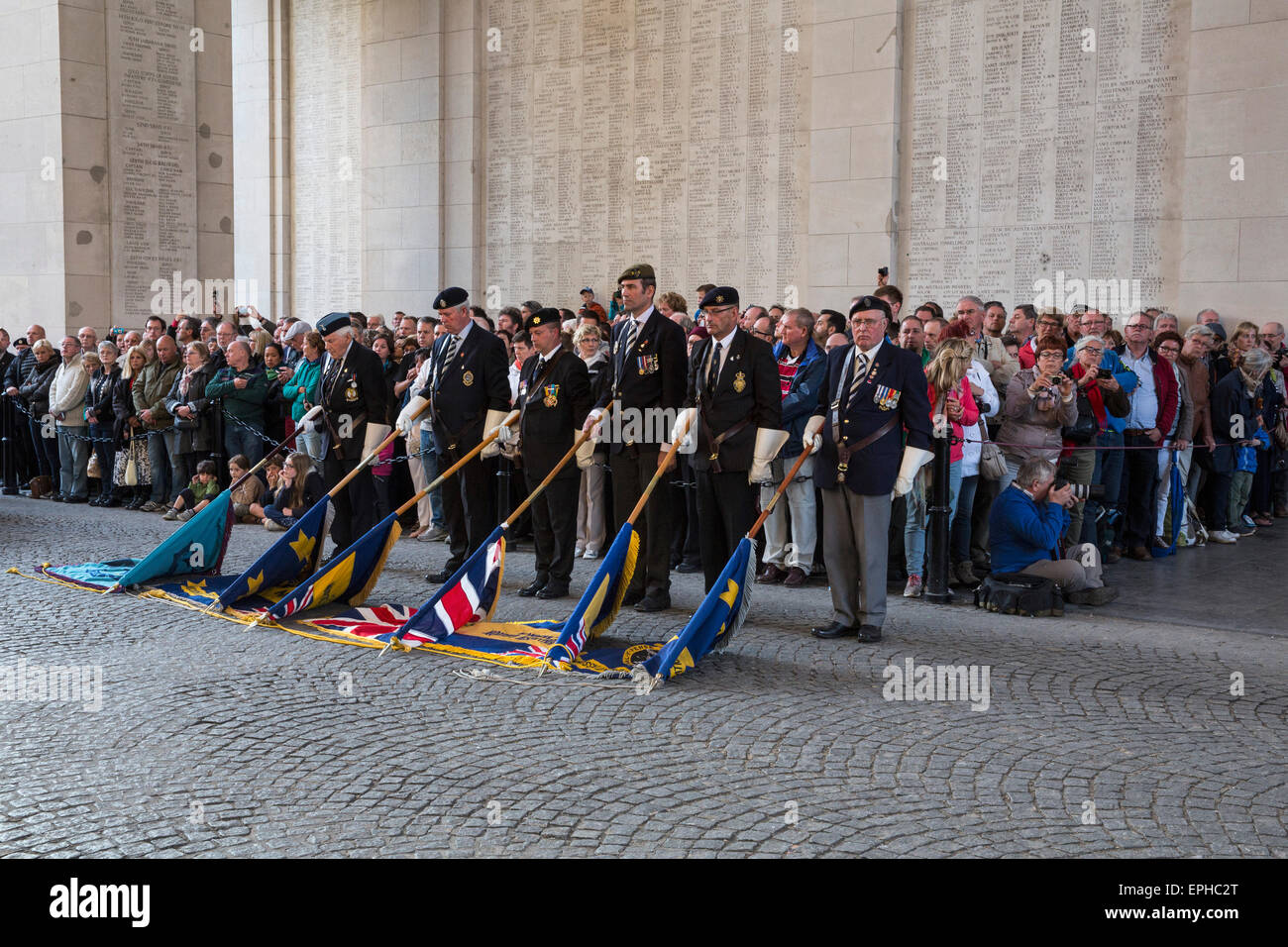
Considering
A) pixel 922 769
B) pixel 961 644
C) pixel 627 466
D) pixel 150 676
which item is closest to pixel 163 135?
pixel 627 466

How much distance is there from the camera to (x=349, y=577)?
828 cm

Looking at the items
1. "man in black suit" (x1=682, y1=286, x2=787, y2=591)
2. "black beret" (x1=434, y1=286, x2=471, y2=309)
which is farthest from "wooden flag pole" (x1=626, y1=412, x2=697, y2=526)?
"black beret" (x1=434, y1=286, x2=471, y2=309)

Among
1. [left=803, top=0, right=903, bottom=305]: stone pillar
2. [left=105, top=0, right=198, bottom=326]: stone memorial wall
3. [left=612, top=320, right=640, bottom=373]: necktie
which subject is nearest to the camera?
[left=612, top=320, right=640, bottom=373]: necktie

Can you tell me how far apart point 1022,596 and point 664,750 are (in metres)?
3.76

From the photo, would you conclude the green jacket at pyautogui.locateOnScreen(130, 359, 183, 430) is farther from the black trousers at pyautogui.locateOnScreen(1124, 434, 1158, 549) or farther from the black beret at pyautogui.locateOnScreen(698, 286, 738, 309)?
the black trousers at pyautogui.locateOnScreen(1124, 434, 1158, 549)

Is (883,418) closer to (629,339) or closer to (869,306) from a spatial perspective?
(869,306)

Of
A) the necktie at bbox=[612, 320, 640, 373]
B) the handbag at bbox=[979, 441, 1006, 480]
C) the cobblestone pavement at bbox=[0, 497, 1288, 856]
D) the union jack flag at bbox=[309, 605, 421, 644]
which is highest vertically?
the necktie at bbox=[612, 320, 640, 373]

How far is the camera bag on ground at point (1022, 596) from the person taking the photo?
8.31 metres

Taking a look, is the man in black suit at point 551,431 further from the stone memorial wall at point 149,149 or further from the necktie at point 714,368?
the stone memorial wall at point 149,149

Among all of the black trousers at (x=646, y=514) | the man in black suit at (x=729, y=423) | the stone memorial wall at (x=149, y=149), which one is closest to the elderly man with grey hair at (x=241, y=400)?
the black trousers at (x=646, y=514)

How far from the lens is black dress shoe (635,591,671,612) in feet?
27.7

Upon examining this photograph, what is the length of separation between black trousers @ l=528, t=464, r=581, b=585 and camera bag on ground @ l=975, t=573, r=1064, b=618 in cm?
279

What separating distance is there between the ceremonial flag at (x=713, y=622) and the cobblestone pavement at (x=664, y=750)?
4.8 inches
